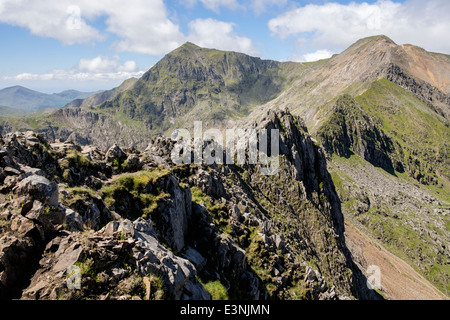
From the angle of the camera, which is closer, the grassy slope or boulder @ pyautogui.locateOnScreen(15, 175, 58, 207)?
boulder @ pyautogui.locateOnScreen(15, 175, 58, 207)

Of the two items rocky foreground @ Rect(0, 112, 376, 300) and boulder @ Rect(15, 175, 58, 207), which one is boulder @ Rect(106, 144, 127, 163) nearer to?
rocky foreground @ Rect(0, 112, 376, 300)

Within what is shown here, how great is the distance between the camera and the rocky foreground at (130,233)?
34.7 feet

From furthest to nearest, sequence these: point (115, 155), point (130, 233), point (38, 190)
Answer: point (115, 155) → point (130, 233) → point (38, 190)

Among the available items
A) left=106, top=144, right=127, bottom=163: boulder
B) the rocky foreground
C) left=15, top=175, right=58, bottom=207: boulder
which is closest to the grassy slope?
the rocky foreground

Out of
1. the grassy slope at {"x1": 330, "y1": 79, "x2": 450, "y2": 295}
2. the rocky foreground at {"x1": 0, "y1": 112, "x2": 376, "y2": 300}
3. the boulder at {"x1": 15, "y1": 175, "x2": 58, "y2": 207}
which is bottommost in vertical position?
the grassy slope at {"x1": 330, "y1": 79, "x2": 450, "y2": 295}

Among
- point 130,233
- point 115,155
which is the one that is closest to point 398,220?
point 115,155

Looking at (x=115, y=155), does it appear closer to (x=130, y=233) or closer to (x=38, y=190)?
(x=38, y=190)

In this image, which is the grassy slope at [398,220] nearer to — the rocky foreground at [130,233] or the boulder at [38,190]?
the rocky foreground at [130,233]

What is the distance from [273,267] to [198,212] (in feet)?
39.1

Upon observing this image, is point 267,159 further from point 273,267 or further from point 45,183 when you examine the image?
point 45,183

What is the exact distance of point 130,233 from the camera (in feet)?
44.4

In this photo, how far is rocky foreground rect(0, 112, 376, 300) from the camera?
10.6 metres

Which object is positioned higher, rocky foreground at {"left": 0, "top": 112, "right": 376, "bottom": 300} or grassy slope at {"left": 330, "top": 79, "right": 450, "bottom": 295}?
rocky foreground at {"left": 0, "top": 112, "right": 376, "bottom": 300}

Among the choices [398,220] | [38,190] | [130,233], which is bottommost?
[398,220]
